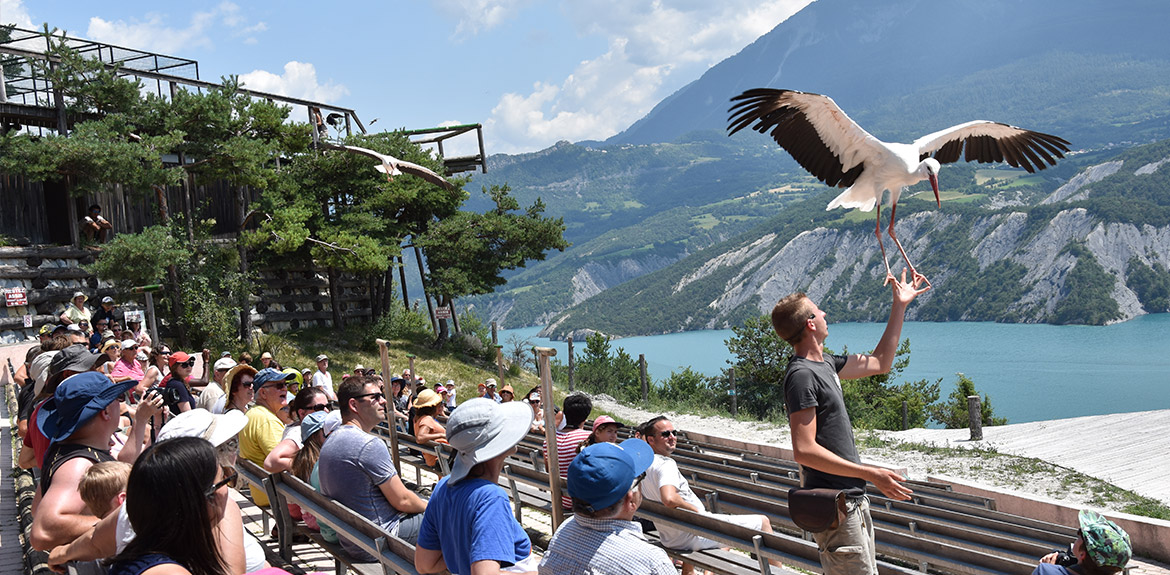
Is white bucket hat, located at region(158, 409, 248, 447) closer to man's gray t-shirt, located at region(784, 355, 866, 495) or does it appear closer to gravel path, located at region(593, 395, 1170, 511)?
man's gray t-shirt, located at region(784, 355, 866, 495)

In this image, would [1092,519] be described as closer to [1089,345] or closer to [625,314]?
[1089,345]

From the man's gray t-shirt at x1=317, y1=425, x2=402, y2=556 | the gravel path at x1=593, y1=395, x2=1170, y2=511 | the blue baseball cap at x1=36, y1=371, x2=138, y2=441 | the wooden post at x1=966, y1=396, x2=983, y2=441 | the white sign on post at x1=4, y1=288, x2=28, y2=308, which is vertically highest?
the white sign on post at x1=4, y1=288, x2=28, y2=308

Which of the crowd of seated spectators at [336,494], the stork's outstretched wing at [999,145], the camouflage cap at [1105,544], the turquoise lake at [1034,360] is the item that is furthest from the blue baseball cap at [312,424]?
the turquoise lake at [1034,360]

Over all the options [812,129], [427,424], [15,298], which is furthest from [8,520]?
[15,298]

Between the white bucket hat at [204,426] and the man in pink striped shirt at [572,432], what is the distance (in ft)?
7.01

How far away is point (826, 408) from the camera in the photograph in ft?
10.6

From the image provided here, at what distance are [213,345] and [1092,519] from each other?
62.7ft

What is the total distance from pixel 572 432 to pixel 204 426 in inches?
109

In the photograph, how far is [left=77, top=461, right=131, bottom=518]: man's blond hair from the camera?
3.03 m

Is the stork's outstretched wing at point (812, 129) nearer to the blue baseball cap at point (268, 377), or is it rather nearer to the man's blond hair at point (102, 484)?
the blue baseball cap at point (268, 377)

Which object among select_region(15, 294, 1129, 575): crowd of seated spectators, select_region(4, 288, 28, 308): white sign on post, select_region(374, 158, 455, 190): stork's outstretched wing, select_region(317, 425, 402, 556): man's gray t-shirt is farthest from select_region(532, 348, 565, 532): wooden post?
select_region(4, 288, 28, 308): white sign on post

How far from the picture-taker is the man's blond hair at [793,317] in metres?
3.33

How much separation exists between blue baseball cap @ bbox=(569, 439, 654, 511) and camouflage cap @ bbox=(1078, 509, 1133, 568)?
5.68 ft

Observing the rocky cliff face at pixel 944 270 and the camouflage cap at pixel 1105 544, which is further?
the rocky cliff face at pixel 944 270
